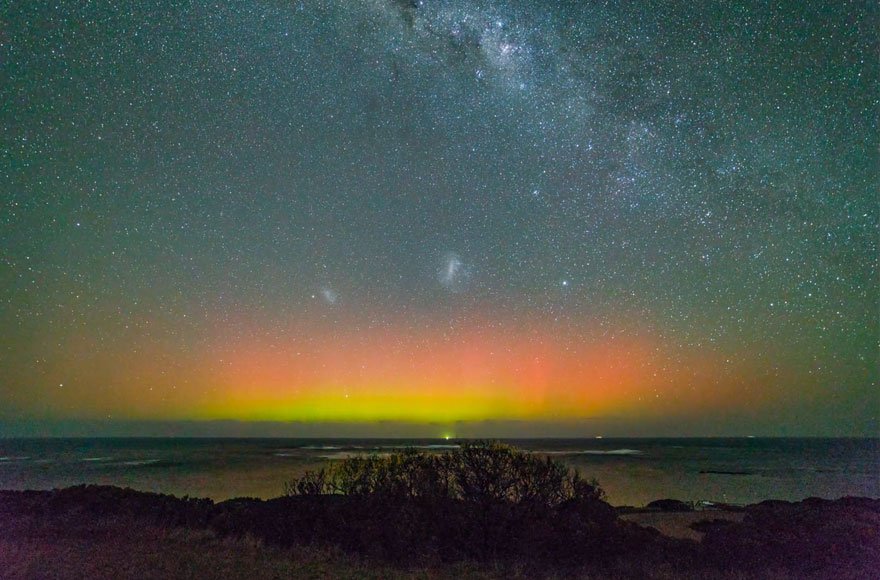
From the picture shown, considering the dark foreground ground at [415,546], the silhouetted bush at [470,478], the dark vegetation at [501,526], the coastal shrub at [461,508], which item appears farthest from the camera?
the silhouetted bush at [470,478]

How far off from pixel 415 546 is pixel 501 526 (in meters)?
2.31

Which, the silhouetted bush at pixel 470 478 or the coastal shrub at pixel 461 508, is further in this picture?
the silhouetted bush at pixel 470 478

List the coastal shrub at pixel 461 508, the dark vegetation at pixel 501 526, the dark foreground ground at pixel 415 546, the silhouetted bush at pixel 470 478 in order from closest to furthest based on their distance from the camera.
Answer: the dark foreground ground at pixel 415 546 → the dark vegetation at pixel 501 526 → the coastal shrub at pixel 461 508 → the silhouetted bush at pixel 470 478

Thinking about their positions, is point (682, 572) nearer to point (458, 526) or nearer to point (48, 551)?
point (458, 526)

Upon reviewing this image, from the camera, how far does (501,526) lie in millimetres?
15906

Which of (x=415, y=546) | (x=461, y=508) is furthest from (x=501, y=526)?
(x=415, y=546)

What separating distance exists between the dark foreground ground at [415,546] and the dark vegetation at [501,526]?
0.14 ft

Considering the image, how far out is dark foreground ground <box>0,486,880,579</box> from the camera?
43.4 feet

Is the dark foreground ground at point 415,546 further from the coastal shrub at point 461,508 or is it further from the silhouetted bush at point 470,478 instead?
the silhouetted bush at point 470,478

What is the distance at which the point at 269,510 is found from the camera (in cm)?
1903

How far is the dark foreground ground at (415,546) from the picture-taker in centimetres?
1323

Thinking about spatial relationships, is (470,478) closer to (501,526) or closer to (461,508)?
(461,508)

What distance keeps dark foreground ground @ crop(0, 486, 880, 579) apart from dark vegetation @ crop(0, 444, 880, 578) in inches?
1.7

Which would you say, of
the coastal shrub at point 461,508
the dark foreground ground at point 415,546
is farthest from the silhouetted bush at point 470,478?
the dark foreground ground at point 415,546
